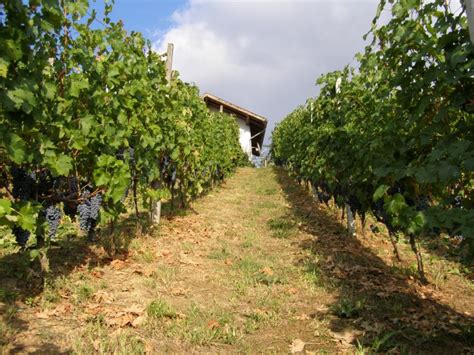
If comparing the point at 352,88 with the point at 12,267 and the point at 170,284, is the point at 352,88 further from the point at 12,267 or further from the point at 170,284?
the point at 12,267

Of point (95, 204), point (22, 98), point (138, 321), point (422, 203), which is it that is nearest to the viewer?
point (22, 98)

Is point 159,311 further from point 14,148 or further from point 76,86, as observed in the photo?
point 76,86

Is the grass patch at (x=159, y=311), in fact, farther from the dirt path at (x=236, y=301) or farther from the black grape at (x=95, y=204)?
the black grape at (x=95, y=204)

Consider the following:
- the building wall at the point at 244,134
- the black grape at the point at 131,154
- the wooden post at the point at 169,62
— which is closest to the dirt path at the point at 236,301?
the black grape at the point at 131,154

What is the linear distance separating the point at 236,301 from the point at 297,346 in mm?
1191

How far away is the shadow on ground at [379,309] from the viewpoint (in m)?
3.86

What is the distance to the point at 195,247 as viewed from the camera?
701 cm

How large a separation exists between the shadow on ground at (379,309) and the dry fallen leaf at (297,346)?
43 cm

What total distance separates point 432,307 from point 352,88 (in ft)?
11.7

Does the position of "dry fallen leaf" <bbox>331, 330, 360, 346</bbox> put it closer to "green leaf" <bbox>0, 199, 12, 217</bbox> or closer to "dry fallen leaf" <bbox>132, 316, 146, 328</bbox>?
"dry fallen leaf" <bbox>132, 316, 146, 328</bbox>

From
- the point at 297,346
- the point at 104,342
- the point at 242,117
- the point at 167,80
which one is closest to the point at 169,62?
the point at 167,80

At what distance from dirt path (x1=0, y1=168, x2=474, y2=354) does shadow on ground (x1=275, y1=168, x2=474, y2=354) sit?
0.05ft

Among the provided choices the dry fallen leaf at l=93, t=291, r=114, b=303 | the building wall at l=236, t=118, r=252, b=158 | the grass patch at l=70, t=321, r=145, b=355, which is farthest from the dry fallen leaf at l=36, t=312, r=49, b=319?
the building wall at l=236, t=118, r=252, b=158

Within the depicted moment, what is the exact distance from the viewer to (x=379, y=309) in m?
4.62
